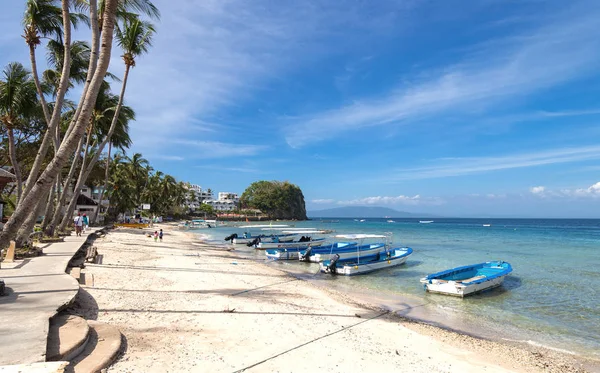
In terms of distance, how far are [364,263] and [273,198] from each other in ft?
400

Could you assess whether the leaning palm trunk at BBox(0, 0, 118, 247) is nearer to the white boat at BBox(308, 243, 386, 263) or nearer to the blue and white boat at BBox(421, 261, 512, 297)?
the blue and white boat at BBox(421, 261, 512, 297)

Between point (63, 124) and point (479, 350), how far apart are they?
31673mm

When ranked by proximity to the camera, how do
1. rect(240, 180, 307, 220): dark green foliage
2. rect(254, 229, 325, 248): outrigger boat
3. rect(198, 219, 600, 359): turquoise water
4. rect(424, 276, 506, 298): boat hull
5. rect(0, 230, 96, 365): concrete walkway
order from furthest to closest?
rect(240, 180, 307, 220): dark green foliage
rect(254, 229, 325, 248): outrigger boat
rect(424, 276, 506, 298): boat hull
rect(198, 219, 600, 359): turquoise water
rect(0, 230, 96, 365): concrete walkway

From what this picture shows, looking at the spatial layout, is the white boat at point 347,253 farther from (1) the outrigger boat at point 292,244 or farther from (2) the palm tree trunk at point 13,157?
(2) the palm tree trunk at point 13,157

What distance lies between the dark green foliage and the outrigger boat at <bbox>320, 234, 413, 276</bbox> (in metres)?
118

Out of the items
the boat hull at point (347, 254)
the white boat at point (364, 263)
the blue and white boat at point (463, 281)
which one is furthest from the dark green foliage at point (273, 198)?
the blue and white boat at point (463, 281)

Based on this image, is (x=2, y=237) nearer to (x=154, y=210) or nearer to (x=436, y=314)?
(x=436, y=314)

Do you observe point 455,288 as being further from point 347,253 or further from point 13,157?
point 13,157

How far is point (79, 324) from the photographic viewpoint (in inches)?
235

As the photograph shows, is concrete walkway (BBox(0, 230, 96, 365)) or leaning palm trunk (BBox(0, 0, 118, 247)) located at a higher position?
leaning palm trunk (BBox(0, 0, 118, 247))

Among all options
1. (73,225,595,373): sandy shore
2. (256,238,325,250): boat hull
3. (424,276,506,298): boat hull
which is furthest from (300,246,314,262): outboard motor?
(73,225,595,373): sandy shore

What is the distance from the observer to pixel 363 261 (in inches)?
821

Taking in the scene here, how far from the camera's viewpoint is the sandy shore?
5.93 m

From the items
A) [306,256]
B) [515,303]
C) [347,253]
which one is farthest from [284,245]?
[515,303]
